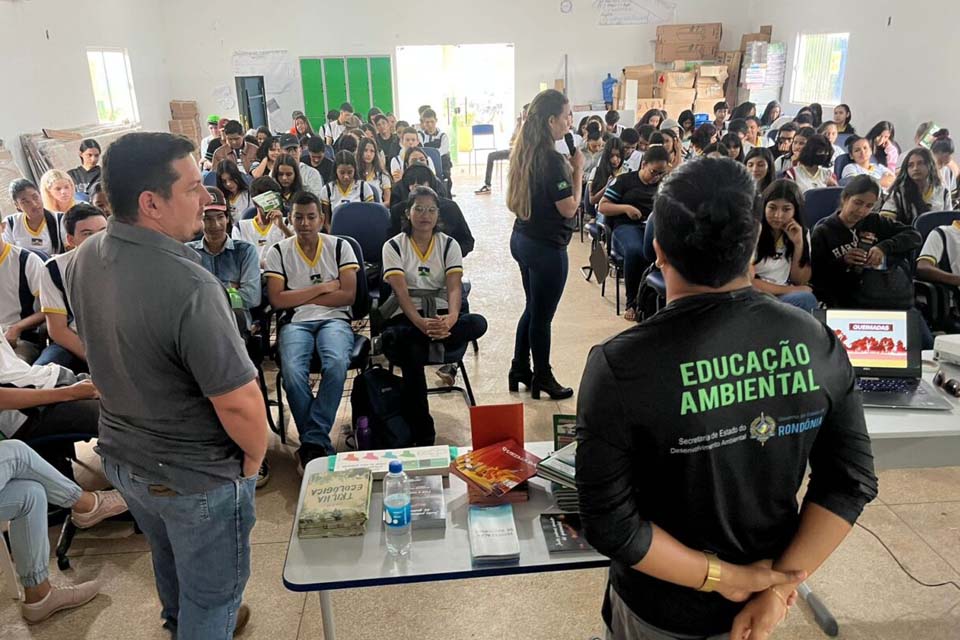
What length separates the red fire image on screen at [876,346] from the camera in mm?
2303

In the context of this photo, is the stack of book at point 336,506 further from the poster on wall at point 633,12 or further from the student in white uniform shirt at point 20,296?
the poster on wall at point 633,12

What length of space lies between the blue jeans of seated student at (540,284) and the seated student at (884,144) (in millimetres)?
4661

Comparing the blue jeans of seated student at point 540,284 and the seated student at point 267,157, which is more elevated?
the seated student at point 267,157

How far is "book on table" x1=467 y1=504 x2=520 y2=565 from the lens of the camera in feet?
5.28

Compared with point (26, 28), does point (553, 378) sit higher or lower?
lower

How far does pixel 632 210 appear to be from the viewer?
4.95m

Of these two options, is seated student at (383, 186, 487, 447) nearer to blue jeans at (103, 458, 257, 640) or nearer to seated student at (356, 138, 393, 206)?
blue jeans at (103, 458, 257, 640)

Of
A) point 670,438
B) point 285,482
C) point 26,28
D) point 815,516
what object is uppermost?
point 26,28

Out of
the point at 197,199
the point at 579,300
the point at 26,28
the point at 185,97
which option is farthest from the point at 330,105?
the point at 197,199

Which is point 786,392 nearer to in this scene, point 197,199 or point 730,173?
point 730,173

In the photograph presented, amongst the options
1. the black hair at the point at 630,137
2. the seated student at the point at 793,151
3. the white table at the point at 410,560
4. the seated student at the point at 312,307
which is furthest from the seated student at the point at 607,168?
the white table at the point at 410,560

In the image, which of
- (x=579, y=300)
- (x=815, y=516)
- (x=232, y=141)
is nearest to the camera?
(x=815, y=516)

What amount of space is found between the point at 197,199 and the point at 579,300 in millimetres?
4350

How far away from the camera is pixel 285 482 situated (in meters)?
3.13
